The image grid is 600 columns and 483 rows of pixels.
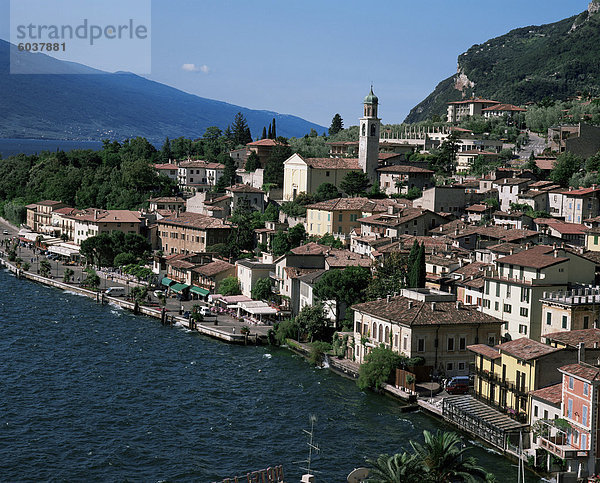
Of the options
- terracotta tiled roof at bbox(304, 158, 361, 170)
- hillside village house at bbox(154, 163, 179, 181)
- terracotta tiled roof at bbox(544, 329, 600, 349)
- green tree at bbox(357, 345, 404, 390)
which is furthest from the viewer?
hillside village house at bbox(154, 163, 179, 181)

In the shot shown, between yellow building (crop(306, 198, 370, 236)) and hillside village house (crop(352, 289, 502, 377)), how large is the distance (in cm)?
2782

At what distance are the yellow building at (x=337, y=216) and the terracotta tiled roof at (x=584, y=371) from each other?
138ft

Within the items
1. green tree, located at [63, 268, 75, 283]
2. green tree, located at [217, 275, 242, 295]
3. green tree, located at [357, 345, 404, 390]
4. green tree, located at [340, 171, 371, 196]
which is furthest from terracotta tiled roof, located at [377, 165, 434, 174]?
green tree, located at [357, 345, 404, 390]

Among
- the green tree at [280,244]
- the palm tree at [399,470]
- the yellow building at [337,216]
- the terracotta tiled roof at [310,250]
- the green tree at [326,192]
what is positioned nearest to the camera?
the palm tree at [399,470]

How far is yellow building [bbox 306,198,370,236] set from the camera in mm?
74062

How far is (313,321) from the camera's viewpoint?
51438 millimetres

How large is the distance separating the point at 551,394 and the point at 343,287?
61.5ft

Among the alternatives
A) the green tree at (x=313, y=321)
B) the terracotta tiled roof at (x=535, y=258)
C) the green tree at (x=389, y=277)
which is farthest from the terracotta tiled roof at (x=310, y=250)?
the terracotta tiled roof at (x=535, y=258)

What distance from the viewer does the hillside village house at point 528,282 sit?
146 feet

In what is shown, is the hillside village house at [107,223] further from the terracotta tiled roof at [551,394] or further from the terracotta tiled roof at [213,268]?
the terracotta tiled roof at [551,394]

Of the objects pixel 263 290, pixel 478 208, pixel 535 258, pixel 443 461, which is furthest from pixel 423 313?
pixel 478 208

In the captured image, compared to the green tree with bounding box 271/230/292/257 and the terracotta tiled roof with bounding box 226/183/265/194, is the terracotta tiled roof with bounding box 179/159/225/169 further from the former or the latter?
the green tree with bounding box 271/230/292/257

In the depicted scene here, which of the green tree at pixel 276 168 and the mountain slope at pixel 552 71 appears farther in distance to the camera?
the mountain slope at pixel 552 71

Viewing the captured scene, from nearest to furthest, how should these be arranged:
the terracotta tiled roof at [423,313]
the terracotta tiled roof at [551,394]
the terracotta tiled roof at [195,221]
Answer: the terracotta tiled roof at [551,394]
the terracotta tiled roof at [423,313]
the terracotta tiled roof at [195,221]
